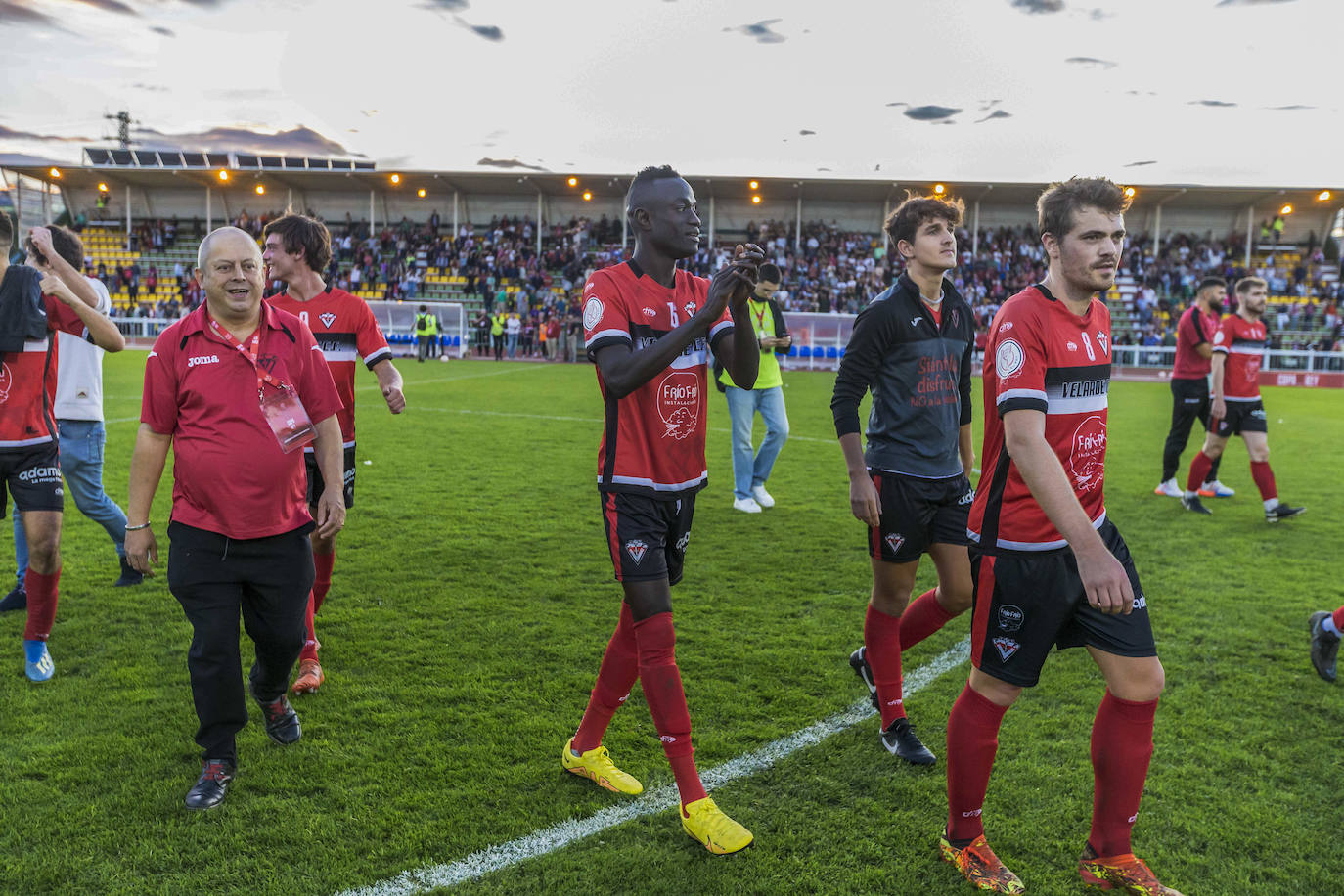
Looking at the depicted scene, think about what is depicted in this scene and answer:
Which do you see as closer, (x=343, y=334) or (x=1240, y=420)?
(x=343, y=334)

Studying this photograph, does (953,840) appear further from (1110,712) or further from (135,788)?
(135,788)

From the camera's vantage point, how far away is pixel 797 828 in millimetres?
3287

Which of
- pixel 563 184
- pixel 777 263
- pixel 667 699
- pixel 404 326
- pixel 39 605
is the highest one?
pixel 563 184

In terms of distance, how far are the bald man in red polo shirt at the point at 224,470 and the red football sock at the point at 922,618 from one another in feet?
8.73

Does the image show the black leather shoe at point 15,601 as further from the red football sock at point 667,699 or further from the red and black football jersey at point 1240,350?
the red and black football jersey at point 1240,350

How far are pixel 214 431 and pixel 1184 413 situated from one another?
9.45m

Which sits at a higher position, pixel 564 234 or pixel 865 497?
→ pixel 564 234

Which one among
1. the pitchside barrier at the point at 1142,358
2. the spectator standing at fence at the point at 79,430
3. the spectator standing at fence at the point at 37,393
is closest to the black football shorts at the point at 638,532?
the spectator standing at fence at the point at 37,393

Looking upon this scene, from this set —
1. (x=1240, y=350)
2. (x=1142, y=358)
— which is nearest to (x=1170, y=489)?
(x=1240, y=350)

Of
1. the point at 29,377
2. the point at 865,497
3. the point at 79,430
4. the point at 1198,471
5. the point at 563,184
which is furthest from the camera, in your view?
the point at 563,184

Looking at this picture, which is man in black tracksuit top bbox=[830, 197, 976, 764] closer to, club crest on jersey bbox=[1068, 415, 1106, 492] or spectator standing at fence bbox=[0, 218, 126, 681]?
club crest on jersey bbox=[1068, 415, 1106, 492]

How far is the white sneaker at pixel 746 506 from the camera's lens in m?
8.71

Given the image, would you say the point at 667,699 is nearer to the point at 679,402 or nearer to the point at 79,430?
the point at 679,402

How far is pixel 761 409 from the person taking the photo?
8.84 m
